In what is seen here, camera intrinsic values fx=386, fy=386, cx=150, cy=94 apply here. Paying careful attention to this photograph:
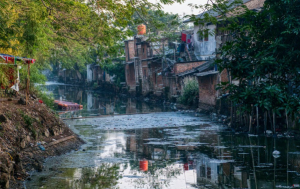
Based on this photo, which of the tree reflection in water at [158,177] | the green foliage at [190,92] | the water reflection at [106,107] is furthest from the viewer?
the green foliage at [190,92]

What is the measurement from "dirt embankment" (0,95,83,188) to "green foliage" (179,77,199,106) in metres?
15.6

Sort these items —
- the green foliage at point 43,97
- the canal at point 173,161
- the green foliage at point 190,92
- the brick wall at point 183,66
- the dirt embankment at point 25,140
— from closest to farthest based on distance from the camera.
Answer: the dirt embankment at point 25,140, the canal at point 173,161, the green foliage at point 43,97, the green foliage at point 190,92, the brick wall at point 183,66

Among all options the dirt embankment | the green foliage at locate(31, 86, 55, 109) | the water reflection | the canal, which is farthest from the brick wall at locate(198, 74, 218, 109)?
the dirt embankment

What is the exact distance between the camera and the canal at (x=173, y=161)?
8953mm

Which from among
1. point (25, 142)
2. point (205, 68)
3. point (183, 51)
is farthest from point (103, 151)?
point (183, 51)

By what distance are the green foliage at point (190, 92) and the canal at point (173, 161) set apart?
33.6 feet

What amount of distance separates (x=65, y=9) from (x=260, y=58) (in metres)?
5.60

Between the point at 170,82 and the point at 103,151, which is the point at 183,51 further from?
the point at 103,151

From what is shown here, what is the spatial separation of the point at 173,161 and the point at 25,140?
4.27m

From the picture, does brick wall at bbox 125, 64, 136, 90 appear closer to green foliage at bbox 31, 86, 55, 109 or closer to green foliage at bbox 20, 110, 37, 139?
green foliage at bbox 31, 86, 55, 109

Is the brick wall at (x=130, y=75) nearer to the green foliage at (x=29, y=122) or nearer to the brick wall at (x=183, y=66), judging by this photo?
the brick wall at (x=183, y=66)

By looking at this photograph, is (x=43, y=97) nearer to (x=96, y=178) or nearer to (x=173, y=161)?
(x=173, y=161)

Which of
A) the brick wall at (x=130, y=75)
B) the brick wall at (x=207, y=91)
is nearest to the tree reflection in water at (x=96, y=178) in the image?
the brick wall at (x=207, y=91)

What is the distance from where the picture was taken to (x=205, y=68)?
89.9 feet
